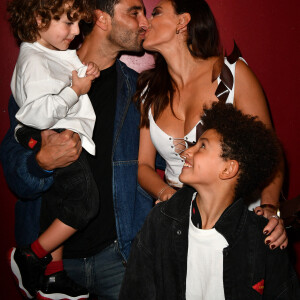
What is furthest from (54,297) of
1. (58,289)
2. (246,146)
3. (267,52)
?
(267,52)

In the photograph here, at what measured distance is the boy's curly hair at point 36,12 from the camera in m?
1.87

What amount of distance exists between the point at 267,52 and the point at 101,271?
1843 mm

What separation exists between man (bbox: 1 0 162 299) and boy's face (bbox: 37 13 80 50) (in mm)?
337

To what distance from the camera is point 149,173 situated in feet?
7.25

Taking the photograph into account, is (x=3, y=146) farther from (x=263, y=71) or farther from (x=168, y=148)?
(x=263, y=71)

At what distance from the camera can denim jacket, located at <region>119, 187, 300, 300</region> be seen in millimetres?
1603

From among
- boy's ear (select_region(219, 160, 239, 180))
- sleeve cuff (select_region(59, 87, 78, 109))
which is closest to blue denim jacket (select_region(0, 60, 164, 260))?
sleeve cuff (select_region(59, 87, 78, 109))

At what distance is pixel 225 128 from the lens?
172 cm

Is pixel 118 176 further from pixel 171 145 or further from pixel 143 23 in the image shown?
pixel 143 23

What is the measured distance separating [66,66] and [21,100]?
1.04 ft

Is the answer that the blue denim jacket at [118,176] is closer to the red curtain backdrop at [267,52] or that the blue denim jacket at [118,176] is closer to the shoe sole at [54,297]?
the shoe sole at [54,297]

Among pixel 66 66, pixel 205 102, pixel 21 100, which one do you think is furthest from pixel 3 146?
pixel 205 102

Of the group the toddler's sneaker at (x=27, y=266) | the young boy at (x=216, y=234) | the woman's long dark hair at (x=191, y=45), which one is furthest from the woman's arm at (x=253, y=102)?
the toddler's sneaker at (x=27, y=266)

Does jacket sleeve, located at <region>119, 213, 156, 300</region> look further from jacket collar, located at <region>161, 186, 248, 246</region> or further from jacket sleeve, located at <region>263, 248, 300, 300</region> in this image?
jacket sleeve, located at <region>263, 248, 300, 300</region>
